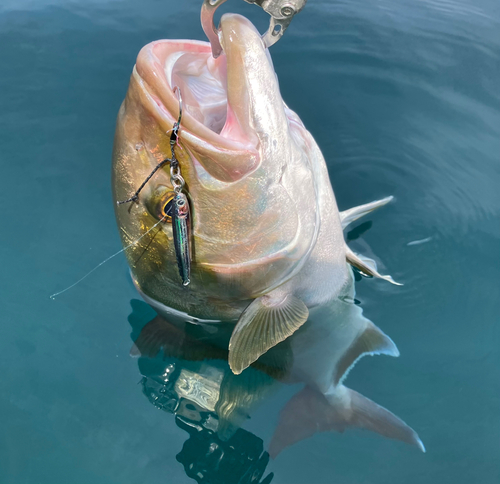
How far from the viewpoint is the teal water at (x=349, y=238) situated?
8.53 ft

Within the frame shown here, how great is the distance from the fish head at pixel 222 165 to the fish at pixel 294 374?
714mm

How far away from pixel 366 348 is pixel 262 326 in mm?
1033

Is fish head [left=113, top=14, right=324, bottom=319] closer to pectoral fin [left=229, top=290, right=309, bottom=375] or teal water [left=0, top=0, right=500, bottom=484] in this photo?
pectoral fin [left=229, top=290, right=309, bottom=375]

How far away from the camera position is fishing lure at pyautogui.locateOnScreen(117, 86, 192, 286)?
5.57ft

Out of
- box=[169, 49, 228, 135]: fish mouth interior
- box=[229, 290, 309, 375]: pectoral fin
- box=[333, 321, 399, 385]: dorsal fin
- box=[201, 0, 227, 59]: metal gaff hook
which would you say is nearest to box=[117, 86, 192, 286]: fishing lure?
box=[169, 49, 228, 135]: fish mouth interior

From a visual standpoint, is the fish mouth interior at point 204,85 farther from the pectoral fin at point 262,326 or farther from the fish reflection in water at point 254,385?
the fish reflection in water at point 254,385

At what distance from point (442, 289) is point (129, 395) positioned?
2.26 metres

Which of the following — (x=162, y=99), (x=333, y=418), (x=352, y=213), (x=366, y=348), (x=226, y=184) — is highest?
(x=162, y=99)

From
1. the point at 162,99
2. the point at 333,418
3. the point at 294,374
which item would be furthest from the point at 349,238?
the point at 162,99

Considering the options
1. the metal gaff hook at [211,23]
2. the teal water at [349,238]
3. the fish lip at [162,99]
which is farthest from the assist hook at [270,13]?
the teal water at [349,238]

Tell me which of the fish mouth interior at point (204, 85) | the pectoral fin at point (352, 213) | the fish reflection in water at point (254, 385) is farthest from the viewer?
the pectoral fin at point (352, 213)

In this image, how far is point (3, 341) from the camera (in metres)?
2.94

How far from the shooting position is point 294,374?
110 inches

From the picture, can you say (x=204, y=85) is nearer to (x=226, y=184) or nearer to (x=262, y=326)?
(x=226, y=184)
